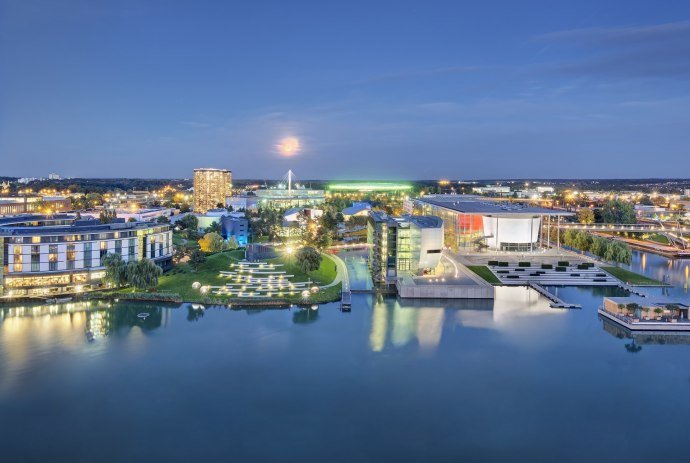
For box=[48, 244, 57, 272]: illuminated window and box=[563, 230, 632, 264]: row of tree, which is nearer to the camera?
box=[48, 244, 57, 272]: illuminated window

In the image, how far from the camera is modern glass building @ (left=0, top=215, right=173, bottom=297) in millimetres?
16328

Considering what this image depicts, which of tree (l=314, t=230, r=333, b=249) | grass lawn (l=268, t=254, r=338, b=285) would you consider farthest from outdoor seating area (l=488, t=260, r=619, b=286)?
tree (l=314, t=230, r=333, b=249)

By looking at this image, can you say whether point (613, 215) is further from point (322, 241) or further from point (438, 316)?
point (438, 316)

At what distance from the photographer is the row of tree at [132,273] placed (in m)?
16.7

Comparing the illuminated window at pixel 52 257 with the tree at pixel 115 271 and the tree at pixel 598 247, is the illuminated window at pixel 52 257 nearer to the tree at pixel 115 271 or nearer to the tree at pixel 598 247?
the tree at pixel 115 271

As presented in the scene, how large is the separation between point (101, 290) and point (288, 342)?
7670 millimetres

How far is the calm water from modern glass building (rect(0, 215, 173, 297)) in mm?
1642

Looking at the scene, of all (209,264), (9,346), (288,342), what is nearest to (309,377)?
(288,342)

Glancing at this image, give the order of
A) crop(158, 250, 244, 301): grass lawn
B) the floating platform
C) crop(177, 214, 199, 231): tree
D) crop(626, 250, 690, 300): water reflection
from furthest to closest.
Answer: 1. crop(177, 214, 199, 231): tree
2. crop(626, 250, 690, 300): water reflection
3. crop(158, 250, 244, 301): grass lawn
4. the floating platform

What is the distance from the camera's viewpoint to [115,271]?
16797 mm

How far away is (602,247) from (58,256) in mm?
21188

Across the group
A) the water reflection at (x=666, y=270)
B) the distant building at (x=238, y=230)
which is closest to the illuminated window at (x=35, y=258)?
the distant building at (x=238, y=230)

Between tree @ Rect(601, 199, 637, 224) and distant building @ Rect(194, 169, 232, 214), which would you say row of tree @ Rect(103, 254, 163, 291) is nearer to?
tree @ Rect(601, 199, 637, 224)

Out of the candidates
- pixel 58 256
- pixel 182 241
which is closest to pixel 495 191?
pixel 182 241
